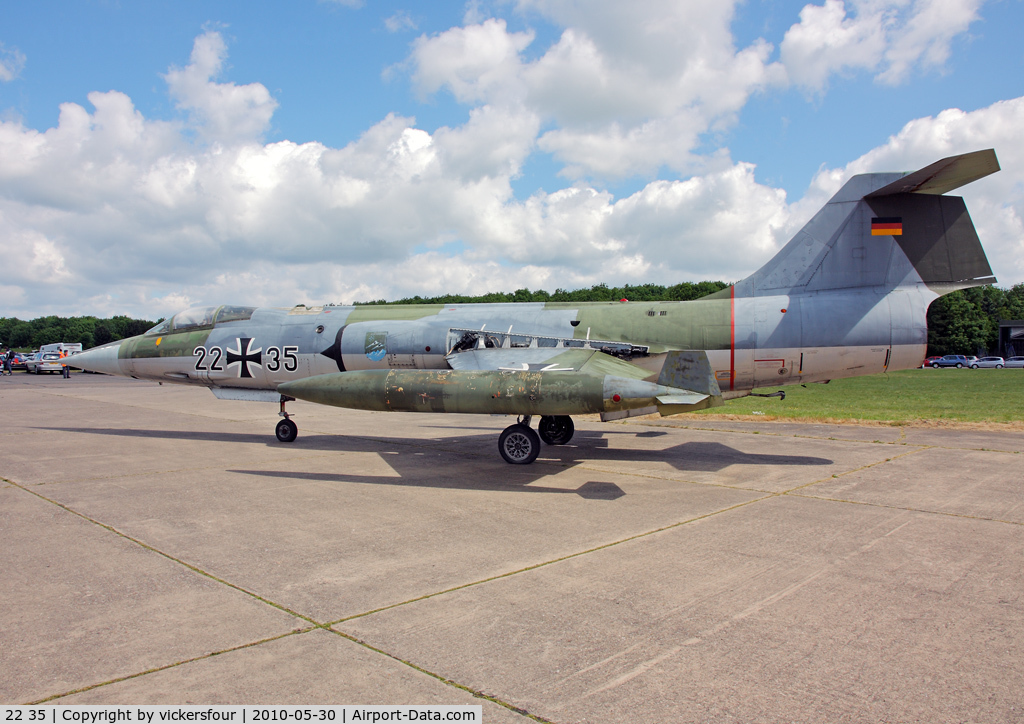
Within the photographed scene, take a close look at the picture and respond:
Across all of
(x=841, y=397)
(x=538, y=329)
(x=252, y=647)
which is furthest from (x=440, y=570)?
(x=841, y=397)

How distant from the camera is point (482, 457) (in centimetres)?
1178

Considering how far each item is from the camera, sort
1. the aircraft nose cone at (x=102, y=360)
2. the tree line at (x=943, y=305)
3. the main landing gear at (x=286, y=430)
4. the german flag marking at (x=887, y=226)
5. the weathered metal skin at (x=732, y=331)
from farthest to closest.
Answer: the tree line at (x=943, y=305) < the aircraft nose cone at (x=102, y=360) < the main landing gear at (x=286, y=430) < the german flag marking at (x=887, y=226) < the weathered metal skin at (x=732, y=331)

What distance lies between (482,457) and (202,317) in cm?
787

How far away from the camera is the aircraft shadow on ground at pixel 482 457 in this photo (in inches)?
372

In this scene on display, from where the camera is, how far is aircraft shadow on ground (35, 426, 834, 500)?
31.0 feet

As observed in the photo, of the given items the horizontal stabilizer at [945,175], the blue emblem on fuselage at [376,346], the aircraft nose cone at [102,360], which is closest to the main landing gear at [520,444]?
the blue emblem on fuselage at [376,346]

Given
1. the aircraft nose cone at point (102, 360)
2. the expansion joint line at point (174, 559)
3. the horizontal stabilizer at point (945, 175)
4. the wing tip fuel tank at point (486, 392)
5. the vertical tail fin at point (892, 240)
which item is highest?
the horizontal stabilizer at point (945, 175)

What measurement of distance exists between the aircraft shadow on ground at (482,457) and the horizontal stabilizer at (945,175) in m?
4.88

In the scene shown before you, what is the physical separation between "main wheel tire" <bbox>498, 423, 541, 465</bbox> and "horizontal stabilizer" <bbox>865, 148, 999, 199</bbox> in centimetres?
729

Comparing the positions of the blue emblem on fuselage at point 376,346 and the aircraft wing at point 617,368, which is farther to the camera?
the blue emblem on fuselage at point 376,346

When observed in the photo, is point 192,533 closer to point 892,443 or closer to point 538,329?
point 538,329

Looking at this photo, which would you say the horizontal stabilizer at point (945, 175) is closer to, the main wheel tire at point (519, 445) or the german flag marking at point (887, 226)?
the german flag marking at point (887, 226)

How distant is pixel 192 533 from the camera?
6652 mm

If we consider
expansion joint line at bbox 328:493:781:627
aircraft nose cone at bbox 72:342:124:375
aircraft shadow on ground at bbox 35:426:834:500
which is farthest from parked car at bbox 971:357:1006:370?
aircraft nose cone at bbox 72:342:124:375
